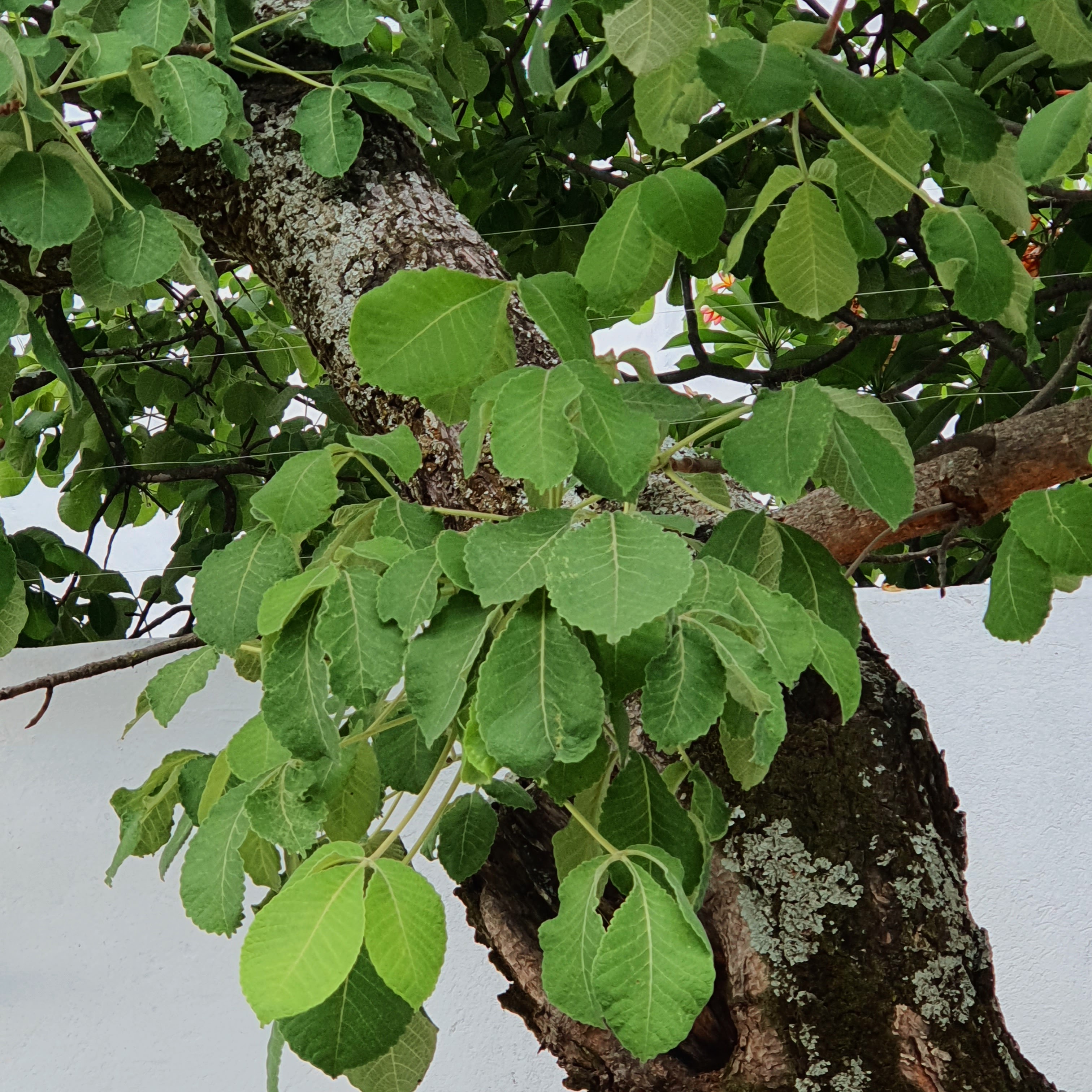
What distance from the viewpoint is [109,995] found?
4.63 feet

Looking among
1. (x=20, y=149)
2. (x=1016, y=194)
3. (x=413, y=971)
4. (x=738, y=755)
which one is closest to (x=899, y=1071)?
(x=738, y=755)

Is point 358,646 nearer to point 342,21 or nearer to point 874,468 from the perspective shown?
point 874,468

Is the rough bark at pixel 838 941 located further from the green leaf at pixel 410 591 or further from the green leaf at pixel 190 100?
the green leaf at pixel 190 100

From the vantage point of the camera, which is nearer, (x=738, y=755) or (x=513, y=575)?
(x=513, y=575)

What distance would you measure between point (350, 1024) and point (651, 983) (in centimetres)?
11

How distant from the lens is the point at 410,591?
0.39m

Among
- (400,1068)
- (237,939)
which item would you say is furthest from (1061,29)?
(237,939)

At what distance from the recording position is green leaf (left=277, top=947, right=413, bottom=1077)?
399 millimetres

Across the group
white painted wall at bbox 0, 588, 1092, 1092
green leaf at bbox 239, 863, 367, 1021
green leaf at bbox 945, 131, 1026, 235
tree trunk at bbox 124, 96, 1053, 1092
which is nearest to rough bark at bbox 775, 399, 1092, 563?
tree trunk at bbox 124, 96, 1053, 1092

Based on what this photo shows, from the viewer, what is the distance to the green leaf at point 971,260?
1.54 ft

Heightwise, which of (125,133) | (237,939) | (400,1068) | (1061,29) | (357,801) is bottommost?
(237,939)

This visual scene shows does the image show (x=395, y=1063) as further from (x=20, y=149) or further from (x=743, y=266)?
(x=743, y=266)

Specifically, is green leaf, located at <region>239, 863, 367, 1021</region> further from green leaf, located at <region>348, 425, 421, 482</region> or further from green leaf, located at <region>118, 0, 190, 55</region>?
green leaf, located at <region>118, 0, 190, 55</region>

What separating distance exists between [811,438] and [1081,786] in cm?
123
